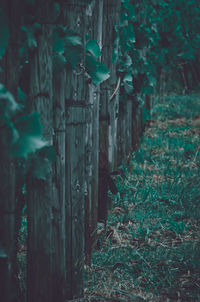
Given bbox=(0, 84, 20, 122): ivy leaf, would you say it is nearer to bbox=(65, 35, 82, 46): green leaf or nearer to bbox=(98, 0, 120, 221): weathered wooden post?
bbox=(65, 35, 82, 46): green leaf

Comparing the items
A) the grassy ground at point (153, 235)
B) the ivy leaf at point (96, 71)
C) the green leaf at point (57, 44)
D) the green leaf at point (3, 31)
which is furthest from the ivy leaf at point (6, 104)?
the grassy ground at point (153, 235)

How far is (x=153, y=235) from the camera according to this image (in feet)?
9.98

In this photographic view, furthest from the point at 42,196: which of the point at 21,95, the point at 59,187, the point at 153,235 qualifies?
the point at 153,235

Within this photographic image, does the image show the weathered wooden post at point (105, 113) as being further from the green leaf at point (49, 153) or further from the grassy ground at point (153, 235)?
the green leaf at point (49, 153)

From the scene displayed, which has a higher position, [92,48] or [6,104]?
[92,48]

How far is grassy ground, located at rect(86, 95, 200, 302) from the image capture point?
2.31 meters

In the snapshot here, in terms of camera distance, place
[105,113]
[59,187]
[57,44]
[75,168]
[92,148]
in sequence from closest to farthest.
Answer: [57,44]
[59,187]
[75,168]
[92,148]
[105,113]

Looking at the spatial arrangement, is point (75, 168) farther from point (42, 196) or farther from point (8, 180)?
point (8, 180)

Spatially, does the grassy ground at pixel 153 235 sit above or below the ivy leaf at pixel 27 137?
below

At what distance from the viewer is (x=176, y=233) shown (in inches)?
120

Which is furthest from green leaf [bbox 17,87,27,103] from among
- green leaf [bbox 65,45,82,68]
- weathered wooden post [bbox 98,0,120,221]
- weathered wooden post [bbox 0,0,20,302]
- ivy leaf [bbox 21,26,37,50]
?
weathered wooden post [bbox 98,0,120,221]

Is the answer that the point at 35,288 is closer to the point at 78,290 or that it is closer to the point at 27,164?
the point at 78,290

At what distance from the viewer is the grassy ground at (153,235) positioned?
2.31m

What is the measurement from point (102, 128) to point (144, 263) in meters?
0.95
